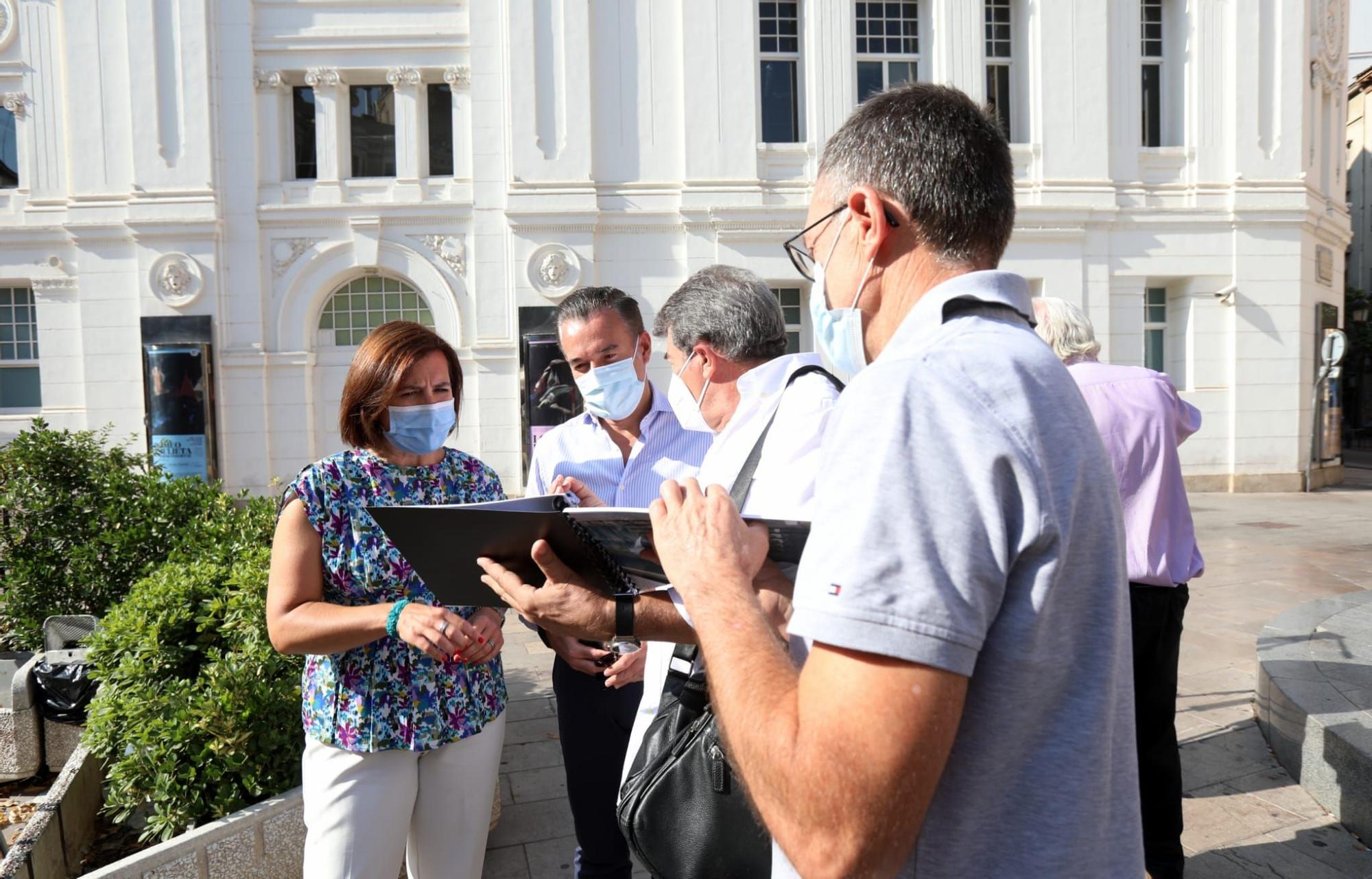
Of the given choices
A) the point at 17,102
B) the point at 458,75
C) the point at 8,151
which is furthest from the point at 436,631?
the point at 8,151

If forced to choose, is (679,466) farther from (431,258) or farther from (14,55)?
(14,55)

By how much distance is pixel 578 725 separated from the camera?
284 centimetres

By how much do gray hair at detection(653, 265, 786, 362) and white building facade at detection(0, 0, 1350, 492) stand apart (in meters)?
12.1

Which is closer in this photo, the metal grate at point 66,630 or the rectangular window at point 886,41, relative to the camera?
the metal grate at point 66,630

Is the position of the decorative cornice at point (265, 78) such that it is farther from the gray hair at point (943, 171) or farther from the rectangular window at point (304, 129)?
the gray hair at point (943, 171)

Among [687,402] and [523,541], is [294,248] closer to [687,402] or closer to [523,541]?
[687,402]

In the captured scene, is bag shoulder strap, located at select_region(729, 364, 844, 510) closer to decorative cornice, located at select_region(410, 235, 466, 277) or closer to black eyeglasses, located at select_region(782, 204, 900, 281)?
black eyeglasses, located at select_region(782, 204, 900, 281)

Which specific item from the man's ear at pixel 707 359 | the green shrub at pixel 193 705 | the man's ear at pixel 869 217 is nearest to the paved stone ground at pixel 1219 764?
the green shrub at pixel 193 705

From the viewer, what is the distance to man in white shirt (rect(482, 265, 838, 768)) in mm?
1643

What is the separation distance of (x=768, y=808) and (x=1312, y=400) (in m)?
19.3

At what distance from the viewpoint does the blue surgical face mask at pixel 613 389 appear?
10.5 feet

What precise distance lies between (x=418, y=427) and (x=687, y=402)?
0.81 metres

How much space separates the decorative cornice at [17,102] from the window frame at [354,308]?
19.3 ft

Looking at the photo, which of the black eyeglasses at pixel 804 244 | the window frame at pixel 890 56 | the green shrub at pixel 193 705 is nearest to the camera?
the black eyeglasses at pixel 804 244
